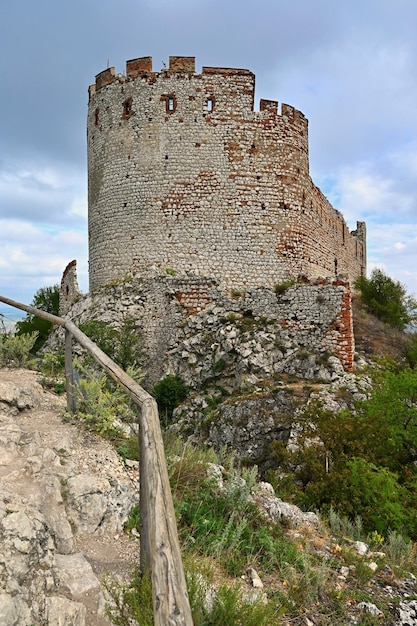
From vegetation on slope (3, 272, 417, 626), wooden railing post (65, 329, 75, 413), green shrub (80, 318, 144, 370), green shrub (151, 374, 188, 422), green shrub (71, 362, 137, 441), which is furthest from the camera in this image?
green shrub (80, 318, 144, 370)

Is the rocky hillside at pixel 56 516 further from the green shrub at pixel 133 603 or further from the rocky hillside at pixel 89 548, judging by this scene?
the green shrub at pixel 133 603

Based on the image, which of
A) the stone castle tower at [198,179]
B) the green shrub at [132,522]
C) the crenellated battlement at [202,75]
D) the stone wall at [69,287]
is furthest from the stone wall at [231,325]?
the green shrub at [132,522]

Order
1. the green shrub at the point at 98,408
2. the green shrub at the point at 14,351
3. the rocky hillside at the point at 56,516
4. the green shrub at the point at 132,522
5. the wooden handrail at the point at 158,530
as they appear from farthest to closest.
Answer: the green shrub at the point at 14,351, the green shrub at the point at 98,408, the green shrub at the point at 132,522, the rocky hillside at the point at 56,516, the wooden handrail at the point at 158,530

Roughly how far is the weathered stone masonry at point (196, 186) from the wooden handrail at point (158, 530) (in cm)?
1285

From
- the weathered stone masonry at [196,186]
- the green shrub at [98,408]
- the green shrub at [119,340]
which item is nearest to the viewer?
the green shrub at [98,408]

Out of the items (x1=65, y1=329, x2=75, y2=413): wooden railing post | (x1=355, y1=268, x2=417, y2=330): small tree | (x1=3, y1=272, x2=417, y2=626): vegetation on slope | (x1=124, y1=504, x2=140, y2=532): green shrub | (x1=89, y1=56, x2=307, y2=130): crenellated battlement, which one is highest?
(x1=89, y1=56, x2=307, y2=130): crenellated battlement

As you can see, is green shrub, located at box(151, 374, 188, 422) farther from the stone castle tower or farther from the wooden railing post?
the wooden railing post

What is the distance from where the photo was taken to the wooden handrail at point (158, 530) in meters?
2.16

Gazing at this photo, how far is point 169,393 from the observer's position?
14.3 metres

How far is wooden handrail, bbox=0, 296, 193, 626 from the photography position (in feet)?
7.09

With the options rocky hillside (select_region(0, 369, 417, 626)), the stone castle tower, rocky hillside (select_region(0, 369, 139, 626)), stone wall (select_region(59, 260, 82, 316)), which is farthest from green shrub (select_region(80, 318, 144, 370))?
rocky hillside (select_region(0, 369, 139, 626))

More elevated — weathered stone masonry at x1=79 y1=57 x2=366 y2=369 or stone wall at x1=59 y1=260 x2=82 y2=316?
weathered stone masonry at x1=79 y1=57 x2=366 y2=369

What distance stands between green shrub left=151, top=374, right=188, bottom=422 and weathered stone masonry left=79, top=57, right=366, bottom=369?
4.83ft

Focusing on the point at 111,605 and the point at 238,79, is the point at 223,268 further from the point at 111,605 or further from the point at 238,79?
the point at 111,605
